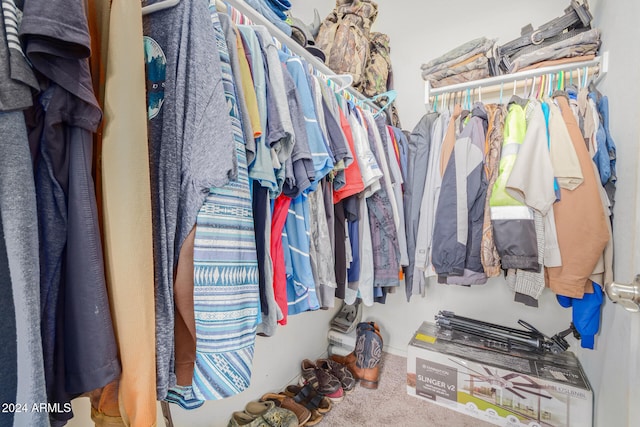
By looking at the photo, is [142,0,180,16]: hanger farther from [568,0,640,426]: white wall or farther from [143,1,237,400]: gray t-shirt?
[568,0,640,426]: white wall

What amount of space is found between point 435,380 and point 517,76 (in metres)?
1.65

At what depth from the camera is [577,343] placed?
1428 mm

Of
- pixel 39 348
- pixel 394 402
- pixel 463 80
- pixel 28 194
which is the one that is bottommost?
pixel 394 402

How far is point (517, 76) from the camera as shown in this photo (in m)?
1.34

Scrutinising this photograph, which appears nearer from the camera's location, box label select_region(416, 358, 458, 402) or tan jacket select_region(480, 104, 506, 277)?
tan jacket select_region(480, 104, 506, 277)

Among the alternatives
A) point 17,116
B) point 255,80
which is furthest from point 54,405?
point 255,80

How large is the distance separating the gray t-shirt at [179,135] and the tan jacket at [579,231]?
4.09 feet

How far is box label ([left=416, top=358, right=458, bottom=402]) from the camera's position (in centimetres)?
137

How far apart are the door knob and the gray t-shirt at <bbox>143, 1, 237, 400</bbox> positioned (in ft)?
2.41

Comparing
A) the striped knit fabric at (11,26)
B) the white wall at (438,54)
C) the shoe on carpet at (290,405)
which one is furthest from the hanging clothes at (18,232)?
the white wall at (438,54)

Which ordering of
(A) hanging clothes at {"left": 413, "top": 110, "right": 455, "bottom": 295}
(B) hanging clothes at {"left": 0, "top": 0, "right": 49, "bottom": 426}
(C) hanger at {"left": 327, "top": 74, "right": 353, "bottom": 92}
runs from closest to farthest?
(B) hanging clothes at {"left": 0, "top": 0, "right": 49, "bottom": 426}
(C) hanger at {"left": 327, "top": 74, "right": 353, "bottom": 92}
(A) hanging clothes at {"left": 413, "top": 110, "right": 455, "bottom": 295}

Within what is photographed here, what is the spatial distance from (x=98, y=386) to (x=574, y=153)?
1.53m

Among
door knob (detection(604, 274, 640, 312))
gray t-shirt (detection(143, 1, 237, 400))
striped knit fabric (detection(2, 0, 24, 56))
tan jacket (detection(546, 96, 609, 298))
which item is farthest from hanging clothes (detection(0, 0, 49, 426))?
tan jacket (detection(546, 96, 609, 298))

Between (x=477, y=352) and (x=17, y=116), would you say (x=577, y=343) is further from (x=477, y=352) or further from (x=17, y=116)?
(x=17, y=116)
